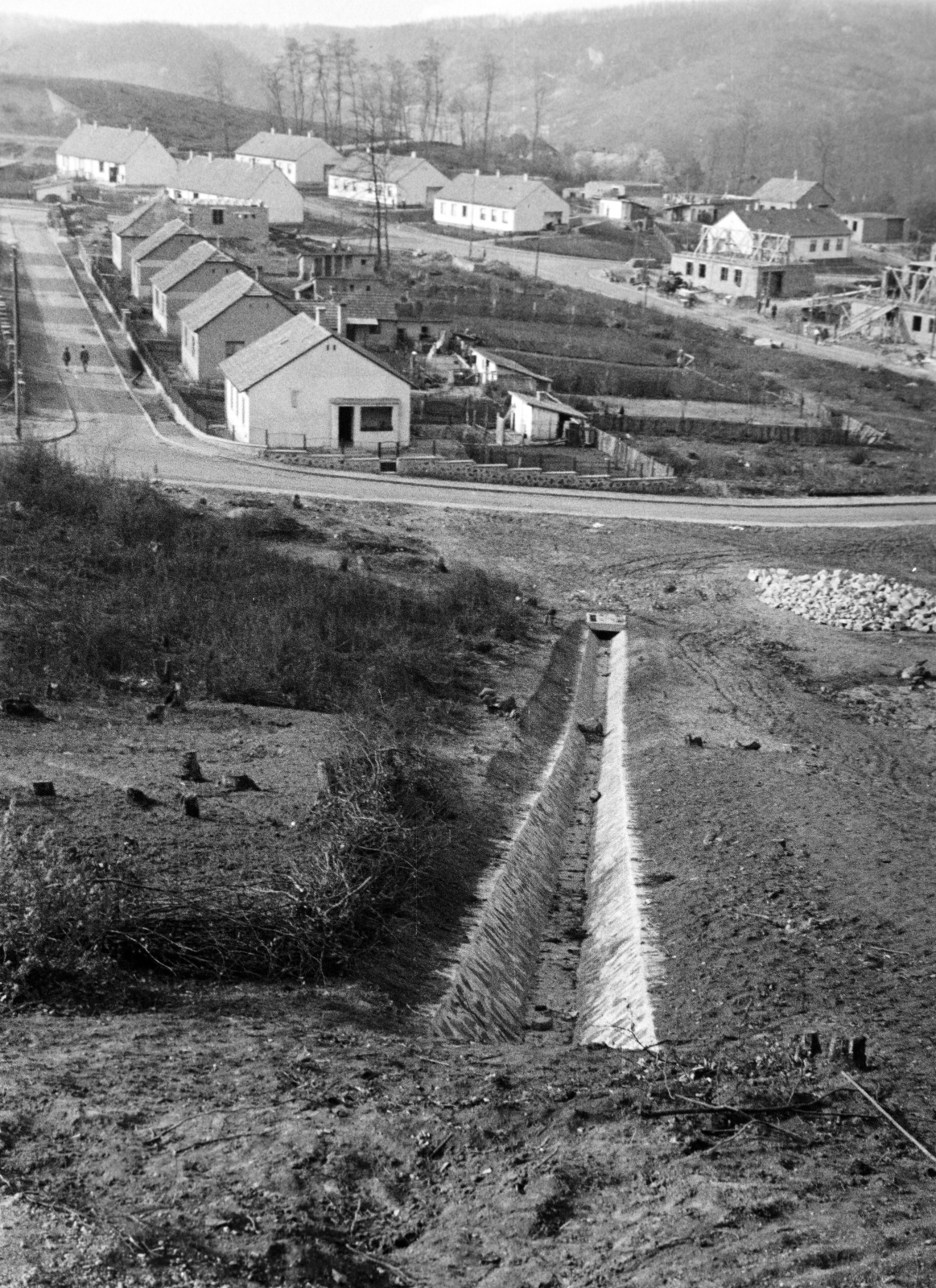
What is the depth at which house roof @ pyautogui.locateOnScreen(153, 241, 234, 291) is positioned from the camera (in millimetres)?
65062

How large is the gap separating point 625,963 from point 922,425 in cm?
4795

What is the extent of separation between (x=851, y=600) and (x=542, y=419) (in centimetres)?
1832

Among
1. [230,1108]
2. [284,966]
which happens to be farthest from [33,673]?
[230,1108]

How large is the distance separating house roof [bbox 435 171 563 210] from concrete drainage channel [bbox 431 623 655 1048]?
88.9m

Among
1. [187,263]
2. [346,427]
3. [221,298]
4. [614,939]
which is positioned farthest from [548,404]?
[614,939]

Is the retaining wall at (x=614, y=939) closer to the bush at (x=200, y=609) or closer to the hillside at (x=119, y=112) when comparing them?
the bush at (x=200, y=609)

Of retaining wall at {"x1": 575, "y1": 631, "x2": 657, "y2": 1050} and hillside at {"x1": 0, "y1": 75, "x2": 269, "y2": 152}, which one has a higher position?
hillside at {"x1": 0, "y1": 75, "x2": 269, "y2": 152}

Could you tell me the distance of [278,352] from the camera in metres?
50.2

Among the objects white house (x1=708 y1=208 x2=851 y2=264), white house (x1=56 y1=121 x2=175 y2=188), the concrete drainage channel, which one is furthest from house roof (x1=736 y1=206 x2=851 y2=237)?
the concrete drainage channel

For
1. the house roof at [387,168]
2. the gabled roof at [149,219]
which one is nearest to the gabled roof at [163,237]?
the gabled roof at [149,219]

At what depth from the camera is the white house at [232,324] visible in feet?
186

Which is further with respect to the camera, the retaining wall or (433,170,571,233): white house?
(433,170,571,233): white house

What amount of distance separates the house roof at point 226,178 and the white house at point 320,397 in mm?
58582

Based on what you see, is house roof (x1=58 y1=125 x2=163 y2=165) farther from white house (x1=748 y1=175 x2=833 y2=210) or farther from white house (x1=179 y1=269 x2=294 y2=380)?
white house (x1=179 y1=269 x2=294 y2=380)
